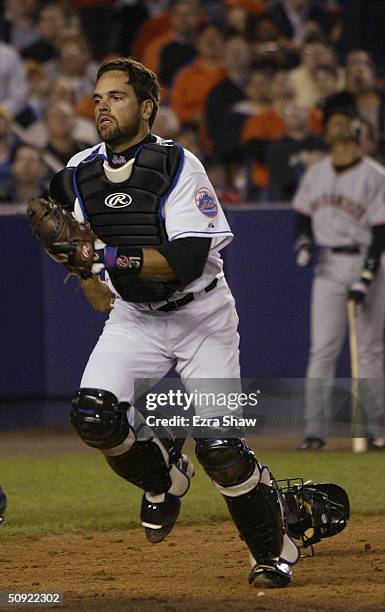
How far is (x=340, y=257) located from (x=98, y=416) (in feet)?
16.2

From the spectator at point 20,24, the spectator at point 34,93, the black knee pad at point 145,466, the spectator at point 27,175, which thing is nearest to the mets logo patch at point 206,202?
the black knee pad at point 145,466

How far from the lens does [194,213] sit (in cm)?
512

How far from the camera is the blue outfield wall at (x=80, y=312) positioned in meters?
11.2

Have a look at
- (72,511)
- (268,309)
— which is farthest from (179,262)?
(268,309)

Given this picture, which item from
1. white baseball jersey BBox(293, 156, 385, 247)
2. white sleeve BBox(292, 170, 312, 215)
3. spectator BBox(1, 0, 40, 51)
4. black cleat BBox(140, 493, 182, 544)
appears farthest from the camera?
spectator BBox(1, 0, 40, 51)

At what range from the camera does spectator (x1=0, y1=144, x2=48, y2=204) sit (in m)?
11.1

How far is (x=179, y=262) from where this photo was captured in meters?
5.04

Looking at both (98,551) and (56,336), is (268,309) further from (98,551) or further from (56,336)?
(98,551)

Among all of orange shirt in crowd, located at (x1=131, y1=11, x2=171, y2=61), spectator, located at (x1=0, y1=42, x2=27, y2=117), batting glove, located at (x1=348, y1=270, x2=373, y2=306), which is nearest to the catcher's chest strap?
batting glove, located at (x1=348, y1=270, x2=373, y2=306)

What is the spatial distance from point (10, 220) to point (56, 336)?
1061 millimetres

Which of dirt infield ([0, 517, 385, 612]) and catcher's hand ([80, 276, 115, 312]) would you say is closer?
dirt infield ([0, 517, 385, 612])

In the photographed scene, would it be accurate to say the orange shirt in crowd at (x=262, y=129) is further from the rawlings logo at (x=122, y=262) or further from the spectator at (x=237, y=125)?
the rawlings logo at (x=122, y=262)

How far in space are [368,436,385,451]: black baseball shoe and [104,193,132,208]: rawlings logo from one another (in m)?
4.87

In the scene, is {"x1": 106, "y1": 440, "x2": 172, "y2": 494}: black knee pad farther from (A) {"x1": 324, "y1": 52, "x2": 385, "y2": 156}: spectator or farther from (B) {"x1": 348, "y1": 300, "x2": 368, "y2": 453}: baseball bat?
(A) {"x1": 324, "y1": 52, "x2": 385, "y2": 156}: spectator
